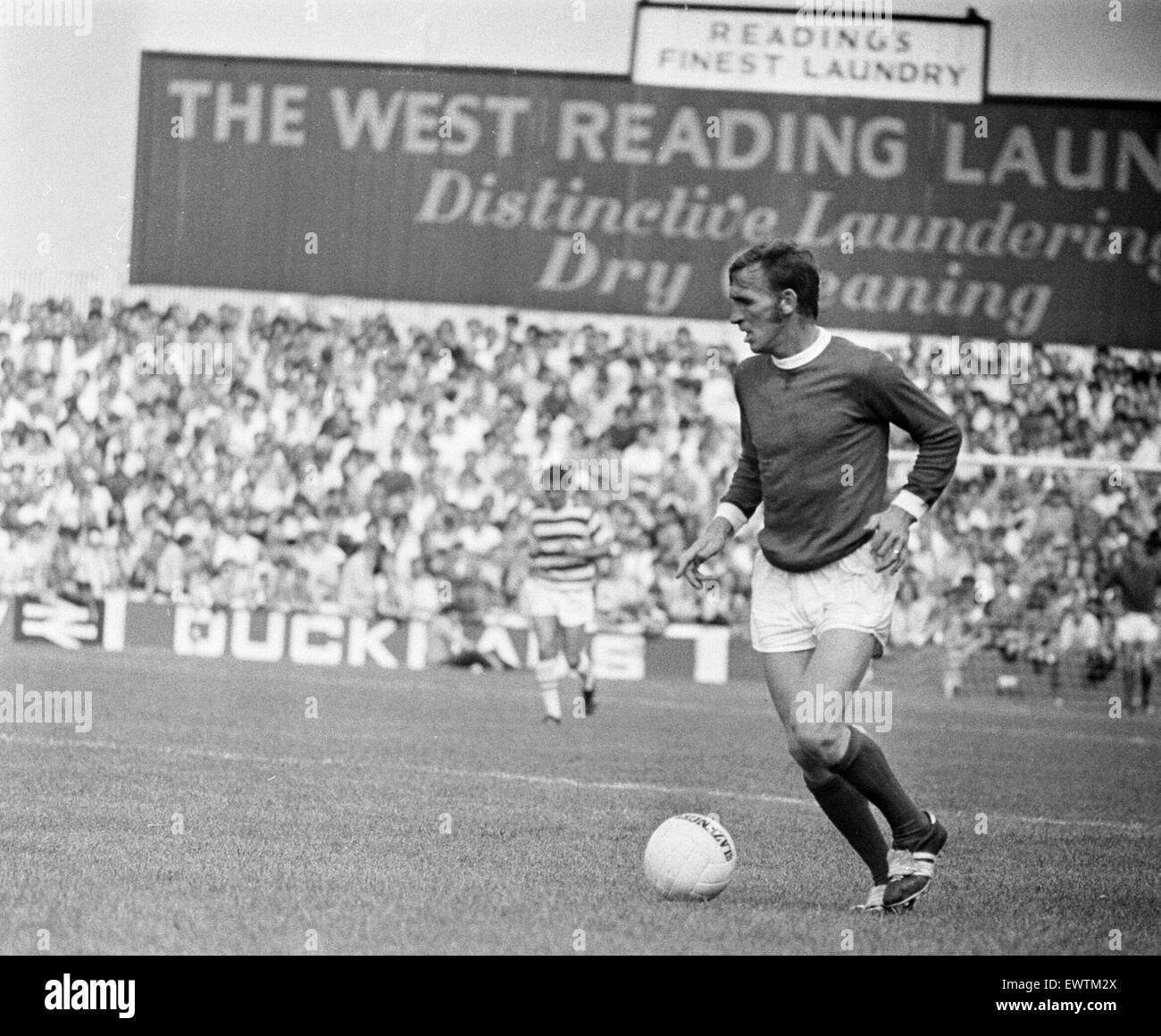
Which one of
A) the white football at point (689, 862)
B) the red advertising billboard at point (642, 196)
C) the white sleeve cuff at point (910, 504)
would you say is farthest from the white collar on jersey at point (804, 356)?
the red advertising billboard at point (642, 196)

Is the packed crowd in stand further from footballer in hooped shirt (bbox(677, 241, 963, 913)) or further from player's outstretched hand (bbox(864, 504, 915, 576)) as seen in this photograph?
player's outstretched hand (bbox(864, 504, 915, 576))

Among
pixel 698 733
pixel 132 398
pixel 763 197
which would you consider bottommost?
pixel 698 733

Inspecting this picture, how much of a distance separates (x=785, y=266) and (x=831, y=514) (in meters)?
0.88

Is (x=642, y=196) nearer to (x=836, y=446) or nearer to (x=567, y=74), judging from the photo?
(x=567, y=74)

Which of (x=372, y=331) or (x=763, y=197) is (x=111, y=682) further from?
(x=763, y=197)

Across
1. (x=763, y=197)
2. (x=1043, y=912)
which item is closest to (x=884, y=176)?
(x=763, y=197)

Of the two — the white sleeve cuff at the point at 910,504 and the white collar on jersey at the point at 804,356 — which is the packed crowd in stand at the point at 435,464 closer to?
the white collar on jersey at the point at 804,356

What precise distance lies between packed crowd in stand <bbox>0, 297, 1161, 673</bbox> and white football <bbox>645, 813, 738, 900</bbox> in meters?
14.6

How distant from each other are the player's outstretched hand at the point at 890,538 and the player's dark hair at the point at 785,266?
0.81m

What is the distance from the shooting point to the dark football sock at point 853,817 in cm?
750

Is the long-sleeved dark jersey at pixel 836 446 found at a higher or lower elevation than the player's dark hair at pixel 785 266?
lower
